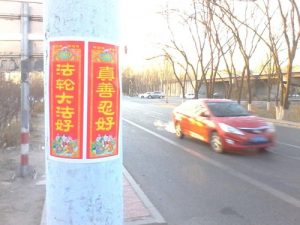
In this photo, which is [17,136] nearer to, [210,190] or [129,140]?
[129,140]

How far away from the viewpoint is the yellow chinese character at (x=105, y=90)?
10.0ft

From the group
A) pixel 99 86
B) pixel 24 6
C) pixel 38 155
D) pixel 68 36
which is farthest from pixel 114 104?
pixel 38 155

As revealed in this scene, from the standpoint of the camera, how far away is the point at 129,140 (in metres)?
15.6

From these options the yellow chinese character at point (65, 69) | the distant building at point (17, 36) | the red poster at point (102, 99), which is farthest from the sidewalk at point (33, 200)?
the yellow chinese character at point (65, 69)

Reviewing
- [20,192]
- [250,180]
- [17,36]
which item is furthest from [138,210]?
[17,36]

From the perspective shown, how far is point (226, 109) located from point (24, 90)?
22.4ft

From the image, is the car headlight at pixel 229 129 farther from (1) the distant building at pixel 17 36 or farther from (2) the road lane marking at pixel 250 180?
(1) the distant building at pixel 17 36

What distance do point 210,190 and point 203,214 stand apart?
59.0 inches

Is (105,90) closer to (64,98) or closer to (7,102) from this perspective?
(64,98)

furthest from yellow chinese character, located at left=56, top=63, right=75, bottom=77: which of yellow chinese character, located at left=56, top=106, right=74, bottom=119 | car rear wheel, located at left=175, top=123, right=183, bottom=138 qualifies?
car rear wheel, located at left=175, top=123, right=183, bottom=138

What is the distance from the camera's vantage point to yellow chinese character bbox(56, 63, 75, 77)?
3.01 metres

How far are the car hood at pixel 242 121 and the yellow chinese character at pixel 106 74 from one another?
376 inches

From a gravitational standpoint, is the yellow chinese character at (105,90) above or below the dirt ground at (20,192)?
above

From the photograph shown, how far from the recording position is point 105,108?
10.1ft
